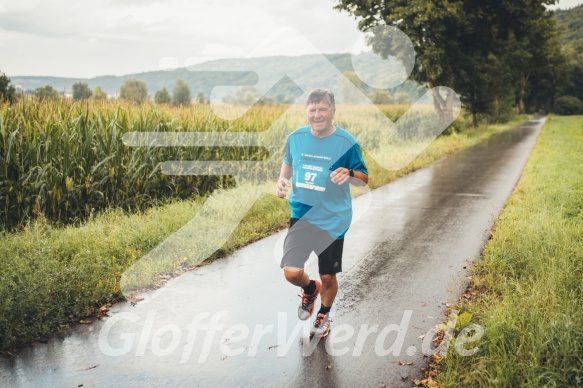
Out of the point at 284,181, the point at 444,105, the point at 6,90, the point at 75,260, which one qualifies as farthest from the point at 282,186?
the point at 444,105

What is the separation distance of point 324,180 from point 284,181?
0.43 meters

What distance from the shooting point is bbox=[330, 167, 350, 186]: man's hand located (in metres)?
3.61

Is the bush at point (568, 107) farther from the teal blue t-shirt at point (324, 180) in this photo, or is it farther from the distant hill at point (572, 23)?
the teal blue t-shirt at point (324, 180)

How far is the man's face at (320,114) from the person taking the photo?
380 cm

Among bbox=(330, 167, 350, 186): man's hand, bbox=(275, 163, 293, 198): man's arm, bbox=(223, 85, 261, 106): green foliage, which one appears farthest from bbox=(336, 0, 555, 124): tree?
bbox=(330, 167, 350, 186): man's hand

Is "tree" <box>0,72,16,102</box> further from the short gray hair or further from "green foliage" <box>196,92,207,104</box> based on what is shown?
the short gray hair

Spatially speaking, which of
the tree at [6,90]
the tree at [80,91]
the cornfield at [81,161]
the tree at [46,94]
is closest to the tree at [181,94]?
the cornfield at [81,161]

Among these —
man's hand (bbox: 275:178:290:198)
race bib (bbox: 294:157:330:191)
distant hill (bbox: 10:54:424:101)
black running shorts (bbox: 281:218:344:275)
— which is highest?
distant hill (bbox: 10:54:424:101)

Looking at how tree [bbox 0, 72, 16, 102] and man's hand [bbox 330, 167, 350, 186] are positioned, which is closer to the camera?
man's hand [bbox 330, 167, 350, 186]

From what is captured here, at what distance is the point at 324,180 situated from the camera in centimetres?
383

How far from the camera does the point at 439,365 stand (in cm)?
353

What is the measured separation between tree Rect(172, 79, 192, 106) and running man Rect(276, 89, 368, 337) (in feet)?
24.7

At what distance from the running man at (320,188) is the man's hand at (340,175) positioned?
0.37 feet

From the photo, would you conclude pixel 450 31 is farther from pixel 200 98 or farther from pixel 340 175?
pixel 340 175
